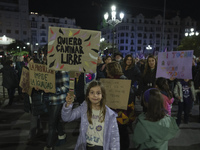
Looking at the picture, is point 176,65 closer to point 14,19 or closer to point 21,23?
Answer: point 14,19

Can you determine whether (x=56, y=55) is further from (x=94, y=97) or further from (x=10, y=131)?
(x=10, y=131)

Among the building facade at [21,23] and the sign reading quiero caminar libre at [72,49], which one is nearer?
the sign reading quiero caminar libre at [72,49]

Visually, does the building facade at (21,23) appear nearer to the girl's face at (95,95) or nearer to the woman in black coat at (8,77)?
the woman in black coat at (8,77)

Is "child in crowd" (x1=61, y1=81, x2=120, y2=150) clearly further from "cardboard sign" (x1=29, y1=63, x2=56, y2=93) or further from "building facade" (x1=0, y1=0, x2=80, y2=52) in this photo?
"building facade" (x1=0, y1=0, x2=80, y2=52)

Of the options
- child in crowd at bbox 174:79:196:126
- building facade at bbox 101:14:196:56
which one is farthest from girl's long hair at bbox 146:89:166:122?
building facade at bbox 101:14:196:56

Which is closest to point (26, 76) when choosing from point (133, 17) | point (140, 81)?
point (140, 81)

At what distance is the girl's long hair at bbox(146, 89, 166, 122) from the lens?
2432 mm

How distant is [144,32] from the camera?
64.4m

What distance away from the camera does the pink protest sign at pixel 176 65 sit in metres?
4.10

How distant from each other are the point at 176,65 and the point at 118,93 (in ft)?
6.63

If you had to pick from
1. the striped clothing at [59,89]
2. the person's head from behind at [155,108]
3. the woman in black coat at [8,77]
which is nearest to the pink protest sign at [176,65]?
the person's head from behind at [155,108]

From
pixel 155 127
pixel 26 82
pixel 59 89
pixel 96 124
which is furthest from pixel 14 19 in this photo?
pixel 155 127

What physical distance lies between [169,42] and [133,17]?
55.6ft

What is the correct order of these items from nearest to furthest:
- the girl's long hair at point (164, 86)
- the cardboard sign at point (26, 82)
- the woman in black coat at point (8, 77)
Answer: the girl's long hair at point (164, 86) → the cardboard sign at point (26, 82) → the woman in black coat at point (8, 77)
